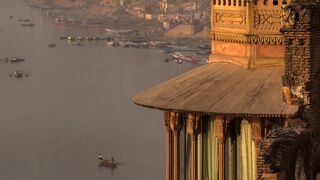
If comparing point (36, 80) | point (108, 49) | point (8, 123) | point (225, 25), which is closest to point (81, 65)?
point (36, 80)

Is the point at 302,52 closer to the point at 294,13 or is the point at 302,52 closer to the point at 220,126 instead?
the point at 294,13

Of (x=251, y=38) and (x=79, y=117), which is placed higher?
(x=251, y=38)

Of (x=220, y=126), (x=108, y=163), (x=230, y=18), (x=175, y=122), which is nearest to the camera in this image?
(x=220, y=126)

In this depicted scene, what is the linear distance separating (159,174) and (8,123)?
51.3 ft

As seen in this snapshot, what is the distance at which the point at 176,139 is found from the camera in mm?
5828

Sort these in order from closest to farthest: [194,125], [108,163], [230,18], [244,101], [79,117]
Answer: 1. [244,101]
2. [194,125]
3. [230,18]
4. [108,163]
5. [79,117]

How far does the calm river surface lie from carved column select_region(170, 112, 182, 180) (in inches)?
1127

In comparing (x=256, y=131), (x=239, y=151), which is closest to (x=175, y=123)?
(x=239, y=151)

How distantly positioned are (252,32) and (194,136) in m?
0.81

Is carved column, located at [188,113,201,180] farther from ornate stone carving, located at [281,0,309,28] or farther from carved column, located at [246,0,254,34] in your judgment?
ornate stone carving, located at [281,0,309,28]

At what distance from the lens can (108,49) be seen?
92.0 m

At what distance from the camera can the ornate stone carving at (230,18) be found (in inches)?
233

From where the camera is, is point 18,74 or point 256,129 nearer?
point 256,129

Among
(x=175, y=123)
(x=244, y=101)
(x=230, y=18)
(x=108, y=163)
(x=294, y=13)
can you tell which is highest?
(x=294, y=13)
